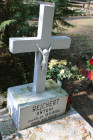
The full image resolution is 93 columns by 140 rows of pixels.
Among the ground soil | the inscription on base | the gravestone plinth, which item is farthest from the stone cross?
the ground soil

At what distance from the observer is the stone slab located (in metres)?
2.52

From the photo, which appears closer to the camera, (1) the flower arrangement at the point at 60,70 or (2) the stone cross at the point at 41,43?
(2) the stone cross at the point at 41,43

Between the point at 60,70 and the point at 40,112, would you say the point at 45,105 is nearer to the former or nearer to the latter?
the point at 40,112

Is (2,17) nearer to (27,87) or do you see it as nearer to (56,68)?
(56,68)

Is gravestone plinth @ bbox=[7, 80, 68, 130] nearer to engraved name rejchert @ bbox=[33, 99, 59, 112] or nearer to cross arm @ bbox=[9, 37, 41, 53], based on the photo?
engraved name rejchert @ bbox=[33, 99, 59, 112]

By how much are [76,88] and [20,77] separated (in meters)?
1.57

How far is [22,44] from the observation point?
230 centimetres

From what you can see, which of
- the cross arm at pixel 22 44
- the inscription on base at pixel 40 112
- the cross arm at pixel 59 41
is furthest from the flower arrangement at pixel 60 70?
the cross arm at pixel 22 44

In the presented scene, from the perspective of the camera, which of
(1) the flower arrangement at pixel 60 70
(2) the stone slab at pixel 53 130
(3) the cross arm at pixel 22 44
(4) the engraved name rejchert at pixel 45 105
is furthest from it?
(1) the flower arrangement at pixel 60 70

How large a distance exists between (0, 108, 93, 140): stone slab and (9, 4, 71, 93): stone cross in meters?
0.67

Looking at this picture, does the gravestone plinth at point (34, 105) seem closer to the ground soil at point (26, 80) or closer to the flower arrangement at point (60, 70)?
the flower arrangement at point (60, 70)

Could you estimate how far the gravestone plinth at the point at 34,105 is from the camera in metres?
2.54

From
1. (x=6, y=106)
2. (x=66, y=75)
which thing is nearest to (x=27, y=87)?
(x=6, y=106)

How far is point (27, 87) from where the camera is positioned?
9.57ft
